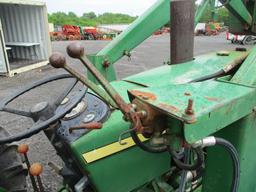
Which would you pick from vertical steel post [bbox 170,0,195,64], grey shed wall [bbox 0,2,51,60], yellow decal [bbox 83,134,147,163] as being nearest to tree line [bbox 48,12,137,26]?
grey shed wall [bbox 0,2,51,60]

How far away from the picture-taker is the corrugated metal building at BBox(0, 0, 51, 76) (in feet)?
28.1

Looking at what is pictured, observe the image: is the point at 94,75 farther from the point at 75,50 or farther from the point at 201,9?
the point at 201,9

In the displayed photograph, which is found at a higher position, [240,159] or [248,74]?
[248,74]

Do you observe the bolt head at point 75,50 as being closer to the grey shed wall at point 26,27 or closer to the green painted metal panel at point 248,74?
the green painted metal panel at point 248,74

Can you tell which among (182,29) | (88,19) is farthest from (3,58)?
(88,19)

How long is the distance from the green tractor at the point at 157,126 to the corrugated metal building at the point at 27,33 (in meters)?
6.96

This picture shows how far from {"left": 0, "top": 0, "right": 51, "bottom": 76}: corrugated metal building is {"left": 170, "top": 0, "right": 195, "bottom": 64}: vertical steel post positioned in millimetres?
6864

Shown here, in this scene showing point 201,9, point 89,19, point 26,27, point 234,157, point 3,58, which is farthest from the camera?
point 89,19

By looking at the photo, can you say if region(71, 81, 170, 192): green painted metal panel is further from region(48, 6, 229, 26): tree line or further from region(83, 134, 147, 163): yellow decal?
region(48, 6, 229, 26): tree line


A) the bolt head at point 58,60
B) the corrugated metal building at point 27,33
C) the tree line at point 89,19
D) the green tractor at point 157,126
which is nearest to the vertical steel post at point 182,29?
the green tractor at point 157,126

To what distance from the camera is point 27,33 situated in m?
8.91

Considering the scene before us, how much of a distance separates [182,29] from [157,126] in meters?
1.11

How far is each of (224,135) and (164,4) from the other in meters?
1.36

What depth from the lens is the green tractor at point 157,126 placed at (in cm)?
85
